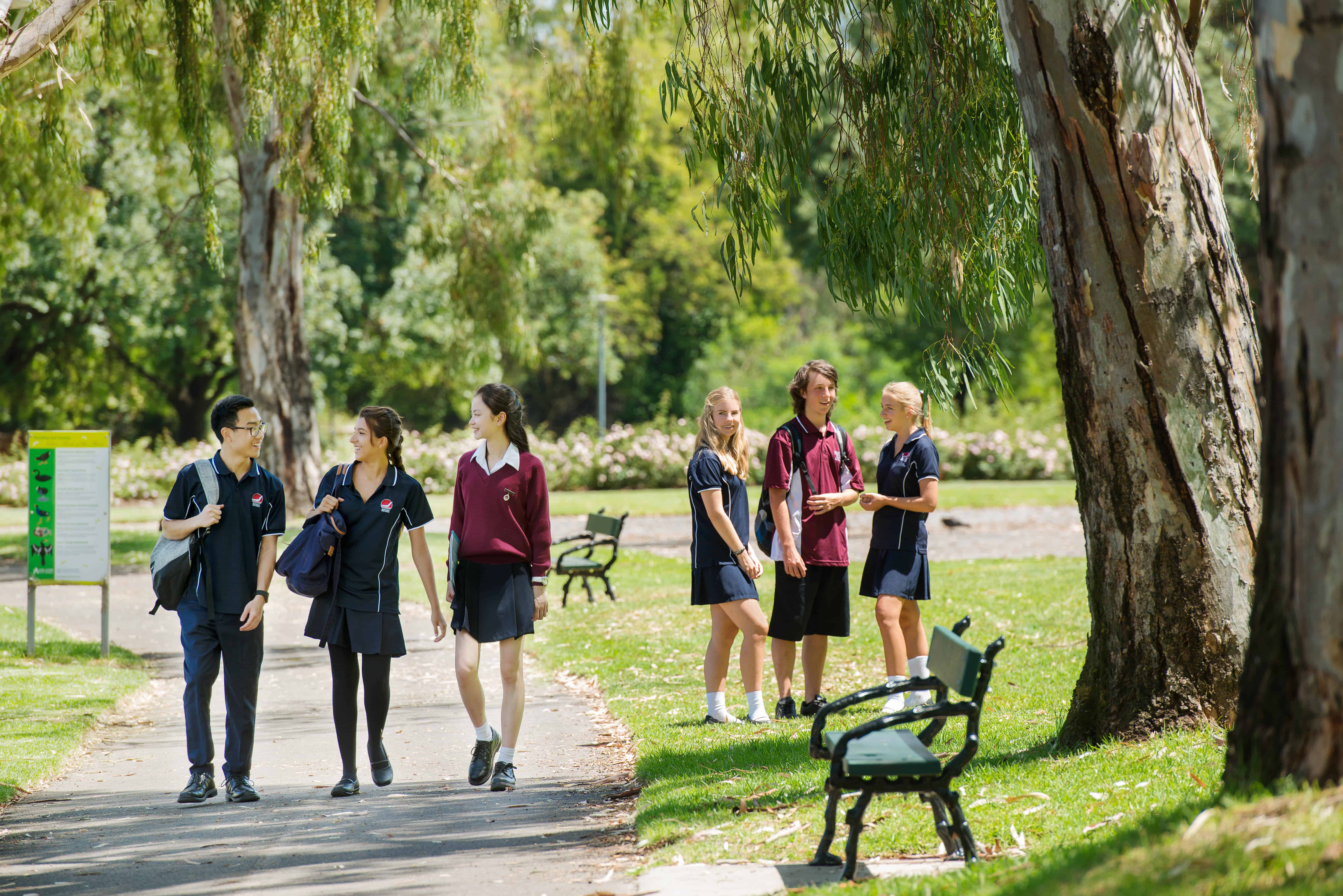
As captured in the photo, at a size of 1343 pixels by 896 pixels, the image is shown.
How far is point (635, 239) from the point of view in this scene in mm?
53906

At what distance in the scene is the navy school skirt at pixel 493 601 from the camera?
6.52m

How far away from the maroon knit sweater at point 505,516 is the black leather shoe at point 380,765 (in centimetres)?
110

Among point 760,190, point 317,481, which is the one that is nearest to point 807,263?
point 317,481

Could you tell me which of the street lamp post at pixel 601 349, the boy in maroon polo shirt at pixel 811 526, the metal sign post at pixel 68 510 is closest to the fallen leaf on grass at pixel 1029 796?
the boy in maroon polo shirt at pixel 811 526

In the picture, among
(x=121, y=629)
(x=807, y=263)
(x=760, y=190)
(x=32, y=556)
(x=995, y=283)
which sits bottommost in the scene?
(x=121, y=629)

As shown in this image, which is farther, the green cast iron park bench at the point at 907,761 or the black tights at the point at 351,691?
the black tights at the point at 351,691

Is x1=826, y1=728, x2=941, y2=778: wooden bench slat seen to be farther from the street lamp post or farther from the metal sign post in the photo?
the street lamp post

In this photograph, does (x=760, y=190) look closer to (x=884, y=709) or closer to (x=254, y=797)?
(x=884, y=709)

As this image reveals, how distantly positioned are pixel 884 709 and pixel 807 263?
127ft

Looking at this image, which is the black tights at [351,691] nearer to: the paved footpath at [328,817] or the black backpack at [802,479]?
the paved footpath at [328,817]

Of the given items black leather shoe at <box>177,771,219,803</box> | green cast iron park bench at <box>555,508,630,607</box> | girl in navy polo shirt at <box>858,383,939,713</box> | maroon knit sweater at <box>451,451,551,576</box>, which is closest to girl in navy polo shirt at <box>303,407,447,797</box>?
maroon knit sweater at <box>451,451,551,576</box>

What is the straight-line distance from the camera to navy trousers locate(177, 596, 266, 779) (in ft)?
21.1

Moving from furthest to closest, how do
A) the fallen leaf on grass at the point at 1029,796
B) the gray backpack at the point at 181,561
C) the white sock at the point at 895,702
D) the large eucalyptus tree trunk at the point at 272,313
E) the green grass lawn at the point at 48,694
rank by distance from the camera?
the large eucalyptus tree trunk at the point at 272,313, the white sock at the point at 895,702, the green grass lawn at the point at 48,694, the gray backpack at the point at 181,561, the fallen leaf on grass at the point at 1029,796

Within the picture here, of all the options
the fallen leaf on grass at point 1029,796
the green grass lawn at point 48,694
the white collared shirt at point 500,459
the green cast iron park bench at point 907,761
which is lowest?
the green grass lawn at point 48,694
